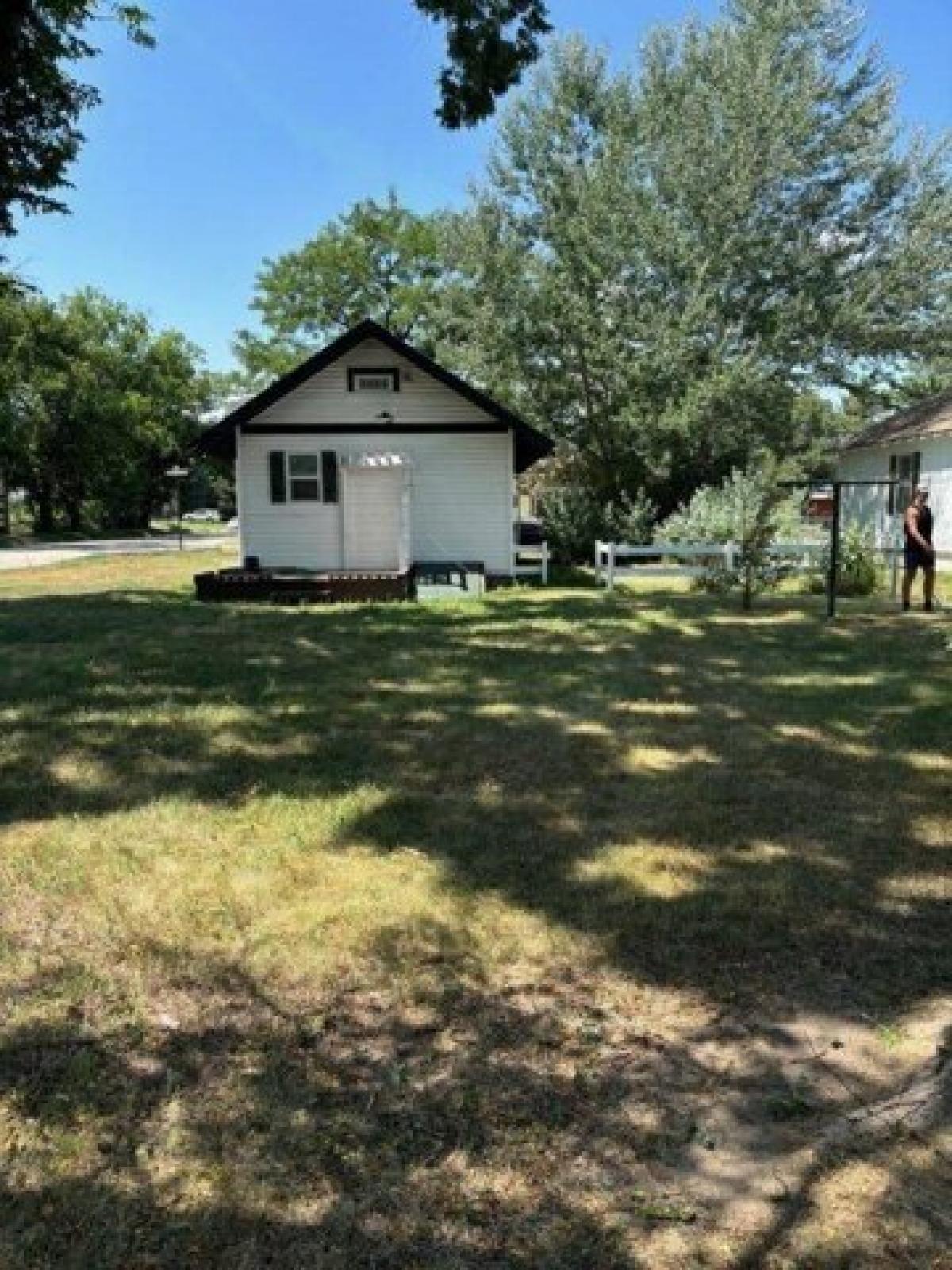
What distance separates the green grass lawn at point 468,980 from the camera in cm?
249

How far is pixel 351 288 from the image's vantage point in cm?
4609

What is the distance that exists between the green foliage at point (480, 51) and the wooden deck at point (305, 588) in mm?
7977

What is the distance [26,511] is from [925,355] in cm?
6422

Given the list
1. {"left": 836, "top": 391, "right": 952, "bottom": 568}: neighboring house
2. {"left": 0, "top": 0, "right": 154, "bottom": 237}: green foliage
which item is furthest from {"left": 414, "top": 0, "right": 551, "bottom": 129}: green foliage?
{"left": 836, "top": 391, "right": 952, "bottom": 568}: neighboring house

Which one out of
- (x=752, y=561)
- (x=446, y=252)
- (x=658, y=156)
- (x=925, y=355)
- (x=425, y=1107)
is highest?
(x=658, y=156)

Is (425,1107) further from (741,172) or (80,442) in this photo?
(80,442)

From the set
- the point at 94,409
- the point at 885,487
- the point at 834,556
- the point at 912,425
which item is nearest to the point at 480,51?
the point at 834,556

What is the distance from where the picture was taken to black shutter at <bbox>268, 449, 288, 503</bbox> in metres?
19.1

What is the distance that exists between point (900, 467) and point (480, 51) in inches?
781

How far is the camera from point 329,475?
19.2 meters

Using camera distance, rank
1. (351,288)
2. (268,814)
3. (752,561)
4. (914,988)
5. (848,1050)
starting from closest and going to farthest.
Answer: (848,1050) < (914,988) < (268,814) < (752,561) < (351,288)

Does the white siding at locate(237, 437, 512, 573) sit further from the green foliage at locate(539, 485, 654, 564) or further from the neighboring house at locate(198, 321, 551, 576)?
the green foliage at locate(539, 485, 654, 564)

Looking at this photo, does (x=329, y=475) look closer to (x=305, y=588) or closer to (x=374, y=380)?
(x=374, y=380)

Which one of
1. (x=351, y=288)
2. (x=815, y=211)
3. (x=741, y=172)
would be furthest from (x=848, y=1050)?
(x=351, y=288)
